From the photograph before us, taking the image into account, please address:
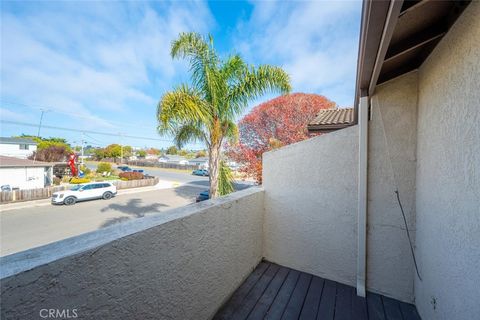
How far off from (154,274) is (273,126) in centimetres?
1043

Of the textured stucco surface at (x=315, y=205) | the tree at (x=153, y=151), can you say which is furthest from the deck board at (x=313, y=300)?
the tree at (x=153, y=151)

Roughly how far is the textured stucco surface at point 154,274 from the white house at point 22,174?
22.3 meters

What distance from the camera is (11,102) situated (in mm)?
28406

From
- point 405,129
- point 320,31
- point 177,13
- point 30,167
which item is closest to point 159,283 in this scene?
point 405,129

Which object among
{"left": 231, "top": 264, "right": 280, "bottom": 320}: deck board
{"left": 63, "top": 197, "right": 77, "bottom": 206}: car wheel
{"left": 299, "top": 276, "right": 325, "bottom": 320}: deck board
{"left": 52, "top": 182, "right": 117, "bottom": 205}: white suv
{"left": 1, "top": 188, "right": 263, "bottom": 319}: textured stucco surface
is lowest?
{"left": 63, "top": 197, "right": 77, "bottom": 206}: car wheel

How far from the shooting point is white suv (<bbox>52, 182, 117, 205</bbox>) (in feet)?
43.4

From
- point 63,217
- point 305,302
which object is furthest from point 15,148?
point 305,302

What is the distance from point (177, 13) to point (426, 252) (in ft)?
26.8

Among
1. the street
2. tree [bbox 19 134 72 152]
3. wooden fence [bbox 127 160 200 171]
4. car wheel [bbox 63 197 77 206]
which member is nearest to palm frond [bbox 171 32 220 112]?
the street

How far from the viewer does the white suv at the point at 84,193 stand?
43.4 feet

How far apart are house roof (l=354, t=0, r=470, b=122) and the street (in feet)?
24.2

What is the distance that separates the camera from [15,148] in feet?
97.6

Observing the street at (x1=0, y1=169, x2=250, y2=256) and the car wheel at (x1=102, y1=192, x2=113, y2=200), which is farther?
the car wheel at (x1=102, y1=192, x2=113, y2=200)

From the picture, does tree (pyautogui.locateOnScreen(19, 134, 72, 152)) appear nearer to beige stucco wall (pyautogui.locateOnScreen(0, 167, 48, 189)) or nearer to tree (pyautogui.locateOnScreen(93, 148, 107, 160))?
tree (pyautogui.locateOnScreen(93, 148, 107, 160))
